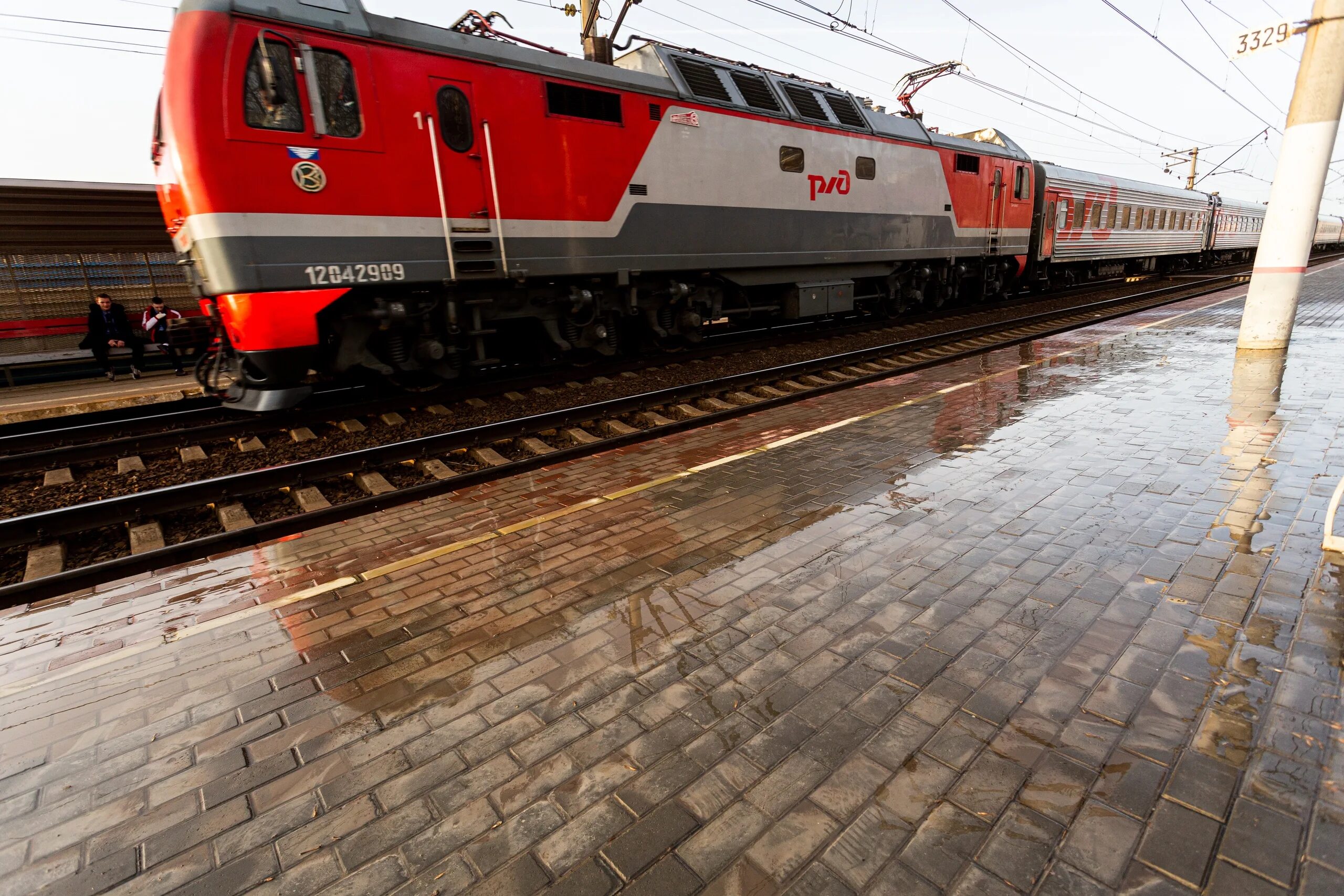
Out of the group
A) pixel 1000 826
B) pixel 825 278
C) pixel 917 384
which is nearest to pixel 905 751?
pixel 1000 826

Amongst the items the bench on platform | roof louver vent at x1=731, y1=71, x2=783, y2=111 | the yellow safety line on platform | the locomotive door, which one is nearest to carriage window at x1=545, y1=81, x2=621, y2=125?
the locomotive door

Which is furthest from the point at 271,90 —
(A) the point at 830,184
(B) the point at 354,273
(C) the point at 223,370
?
(A) the point at 830,184

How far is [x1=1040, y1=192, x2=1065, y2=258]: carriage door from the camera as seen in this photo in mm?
16859

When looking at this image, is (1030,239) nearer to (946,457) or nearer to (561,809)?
(946,457)

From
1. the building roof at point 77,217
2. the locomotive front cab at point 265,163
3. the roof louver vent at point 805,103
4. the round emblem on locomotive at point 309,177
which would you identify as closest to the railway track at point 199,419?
the locomotive front cab at point 265,163

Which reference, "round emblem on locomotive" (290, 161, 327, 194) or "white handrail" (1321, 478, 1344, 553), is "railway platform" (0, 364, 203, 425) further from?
"white handrail" (1321, 478, 1344, 553)

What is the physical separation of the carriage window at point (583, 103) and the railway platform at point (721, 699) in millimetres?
5096

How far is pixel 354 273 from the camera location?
610cm

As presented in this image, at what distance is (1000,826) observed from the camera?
192cm

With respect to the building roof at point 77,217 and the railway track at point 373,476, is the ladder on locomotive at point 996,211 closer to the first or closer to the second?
the railway track at point 373,476

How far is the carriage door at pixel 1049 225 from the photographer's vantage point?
1686 cm

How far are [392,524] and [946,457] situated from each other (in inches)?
178

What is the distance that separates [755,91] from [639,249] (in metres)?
3.44

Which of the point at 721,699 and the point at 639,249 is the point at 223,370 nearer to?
the point at 639,249
